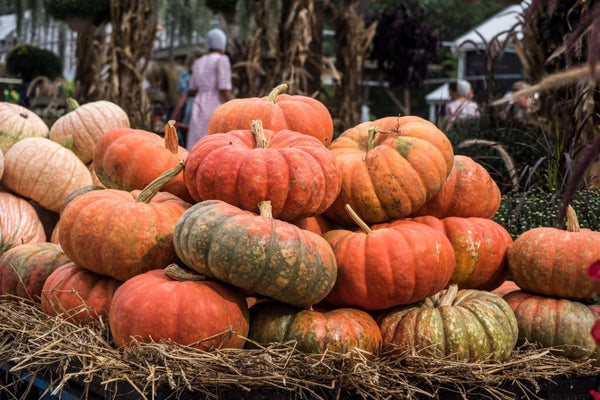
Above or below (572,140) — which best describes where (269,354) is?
below

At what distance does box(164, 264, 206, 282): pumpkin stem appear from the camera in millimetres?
1920

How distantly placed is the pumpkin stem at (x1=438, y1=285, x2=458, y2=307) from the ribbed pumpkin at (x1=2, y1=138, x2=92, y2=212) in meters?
2.13

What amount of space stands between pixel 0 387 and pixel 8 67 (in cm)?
1072

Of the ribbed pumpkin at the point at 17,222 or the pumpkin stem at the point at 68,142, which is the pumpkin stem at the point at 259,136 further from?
the pumpkin stem at the point at 68,142

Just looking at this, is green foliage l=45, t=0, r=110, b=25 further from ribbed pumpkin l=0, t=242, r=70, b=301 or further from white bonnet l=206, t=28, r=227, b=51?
ribbed pumpkin l=0, t=242, r=70, b=301

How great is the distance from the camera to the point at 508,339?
77.9 inches

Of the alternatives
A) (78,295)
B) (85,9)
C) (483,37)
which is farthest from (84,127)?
(85,9)

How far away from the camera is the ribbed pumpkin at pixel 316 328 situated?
1854 mm

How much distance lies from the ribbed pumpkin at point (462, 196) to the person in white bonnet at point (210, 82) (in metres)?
3.96

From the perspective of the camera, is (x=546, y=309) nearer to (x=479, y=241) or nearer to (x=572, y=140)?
(x=479, y=241)

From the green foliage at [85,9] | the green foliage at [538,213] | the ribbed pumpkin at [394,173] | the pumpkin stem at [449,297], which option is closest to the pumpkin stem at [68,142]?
the ribbed pumpkin at [394,173]

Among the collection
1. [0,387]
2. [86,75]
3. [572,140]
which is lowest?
[0,387]

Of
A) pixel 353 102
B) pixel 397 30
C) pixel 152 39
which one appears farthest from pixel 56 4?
pixel 397 30

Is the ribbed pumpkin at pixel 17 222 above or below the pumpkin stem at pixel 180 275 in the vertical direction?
below
